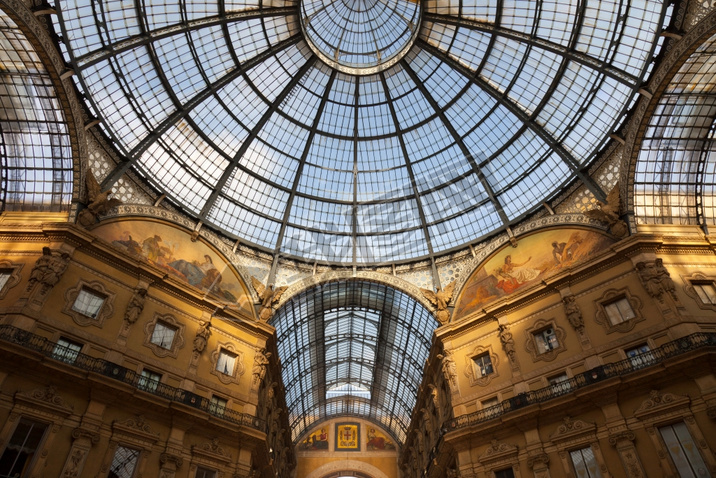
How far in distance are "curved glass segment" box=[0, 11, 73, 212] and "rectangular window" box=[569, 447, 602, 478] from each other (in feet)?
96.8

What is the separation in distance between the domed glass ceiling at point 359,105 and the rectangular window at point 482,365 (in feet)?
32.6

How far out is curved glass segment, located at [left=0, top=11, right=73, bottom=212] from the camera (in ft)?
71.3

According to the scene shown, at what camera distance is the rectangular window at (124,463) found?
19.6m

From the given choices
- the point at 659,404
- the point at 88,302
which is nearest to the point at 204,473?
the point at 88,302

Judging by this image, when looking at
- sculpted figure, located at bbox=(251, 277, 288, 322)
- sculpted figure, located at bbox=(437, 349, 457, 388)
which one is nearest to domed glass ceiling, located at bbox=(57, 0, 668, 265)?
sculpted figure, located at bbox=(251, 277, 288, 322)

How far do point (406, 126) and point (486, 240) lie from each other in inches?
439

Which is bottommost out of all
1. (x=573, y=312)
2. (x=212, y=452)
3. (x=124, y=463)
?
(x=124, y=463)

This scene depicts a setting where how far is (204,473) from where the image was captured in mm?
22156

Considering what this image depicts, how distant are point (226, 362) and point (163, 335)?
4.07 m

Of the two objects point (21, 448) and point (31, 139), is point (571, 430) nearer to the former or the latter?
point (21, 448)

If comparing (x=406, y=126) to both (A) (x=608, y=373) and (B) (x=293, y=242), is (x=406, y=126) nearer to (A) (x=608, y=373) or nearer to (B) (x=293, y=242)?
(B) (x=293, y=242)

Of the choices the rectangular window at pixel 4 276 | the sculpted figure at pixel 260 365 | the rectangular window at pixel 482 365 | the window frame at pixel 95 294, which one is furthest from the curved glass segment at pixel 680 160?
the rectangular window at pixel 4 276

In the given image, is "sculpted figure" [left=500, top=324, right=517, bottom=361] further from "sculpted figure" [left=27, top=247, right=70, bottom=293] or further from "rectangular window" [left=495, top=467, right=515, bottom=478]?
"sculpted figure" [left=27, top=247, right=70, bottom=293]

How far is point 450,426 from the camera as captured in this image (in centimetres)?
2561
